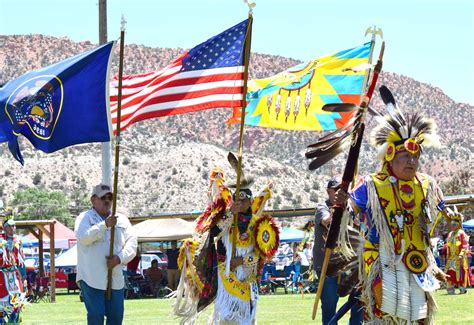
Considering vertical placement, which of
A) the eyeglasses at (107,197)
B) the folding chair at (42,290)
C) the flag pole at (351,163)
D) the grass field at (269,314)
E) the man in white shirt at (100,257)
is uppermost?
the flag pole at (351,163)

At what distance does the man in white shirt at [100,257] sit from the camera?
1021cm

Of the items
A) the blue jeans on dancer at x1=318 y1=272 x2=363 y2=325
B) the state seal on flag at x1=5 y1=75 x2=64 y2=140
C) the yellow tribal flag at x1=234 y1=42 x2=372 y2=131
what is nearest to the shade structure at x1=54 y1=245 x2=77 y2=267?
the yellow tribal flag at x1=234 y1=42 x2=372 y2=131

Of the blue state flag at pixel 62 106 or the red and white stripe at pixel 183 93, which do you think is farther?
the red and white stripe at pixel 183 93

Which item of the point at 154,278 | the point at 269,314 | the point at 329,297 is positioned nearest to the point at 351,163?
the point at 329,297

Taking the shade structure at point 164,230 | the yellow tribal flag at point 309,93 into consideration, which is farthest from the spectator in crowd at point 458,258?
the shade structure at point 164,230

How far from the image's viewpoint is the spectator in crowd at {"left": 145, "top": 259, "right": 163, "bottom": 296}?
31406 millimetres

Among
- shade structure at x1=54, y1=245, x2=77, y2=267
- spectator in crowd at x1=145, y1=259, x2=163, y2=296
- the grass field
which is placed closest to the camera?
the grass field

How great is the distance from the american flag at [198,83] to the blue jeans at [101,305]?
6.92ft

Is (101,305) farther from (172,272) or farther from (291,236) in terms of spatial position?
(291,236)

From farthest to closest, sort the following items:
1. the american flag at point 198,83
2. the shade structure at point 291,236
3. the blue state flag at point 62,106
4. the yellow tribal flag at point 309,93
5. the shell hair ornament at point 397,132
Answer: the shade structure at point 291,236, the yellow tribal flag at point 309,93, the american flag at point 198,83, the blue state flag at point 62,106, the shell hair ornament at point 397,132

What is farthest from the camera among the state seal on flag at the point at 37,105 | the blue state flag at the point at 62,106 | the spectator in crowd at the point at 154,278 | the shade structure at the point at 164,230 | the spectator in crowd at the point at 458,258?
the shade structure at the point at 164,230

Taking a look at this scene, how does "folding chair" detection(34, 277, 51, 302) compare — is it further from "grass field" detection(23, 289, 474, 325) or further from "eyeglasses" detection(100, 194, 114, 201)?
"eyeglasses" detection(100, 194, 114, 201)

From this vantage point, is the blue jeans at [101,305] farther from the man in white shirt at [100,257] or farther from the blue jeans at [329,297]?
the blue jeans at [329,297]

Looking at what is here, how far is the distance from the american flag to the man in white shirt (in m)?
1.46
